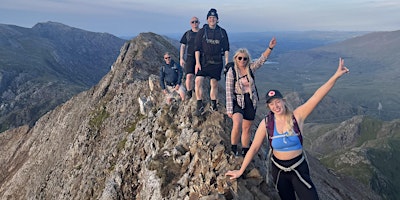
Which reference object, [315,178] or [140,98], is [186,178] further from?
[315,178]

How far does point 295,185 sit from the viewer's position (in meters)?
13.4

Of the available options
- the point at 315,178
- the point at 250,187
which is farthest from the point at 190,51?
the point at 315,178

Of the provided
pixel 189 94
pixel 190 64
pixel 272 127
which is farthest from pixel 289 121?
pixel 189 94

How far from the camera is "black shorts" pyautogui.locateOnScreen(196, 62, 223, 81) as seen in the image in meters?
21.6

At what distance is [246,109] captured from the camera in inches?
691

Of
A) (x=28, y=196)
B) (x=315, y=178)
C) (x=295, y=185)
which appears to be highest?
(x=295, y=185)

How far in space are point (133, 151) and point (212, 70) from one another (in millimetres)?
11818

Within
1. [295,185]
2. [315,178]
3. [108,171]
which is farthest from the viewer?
[315,178]

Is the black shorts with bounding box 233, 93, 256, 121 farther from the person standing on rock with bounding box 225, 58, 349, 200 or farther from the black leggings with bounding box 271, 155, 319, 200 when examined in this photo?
the black leggings with bounding box 271, 155, 319, 200

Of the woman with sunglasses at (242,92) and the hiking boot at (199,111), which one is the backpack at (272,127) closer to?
the woman with sunglasses at (242,92)

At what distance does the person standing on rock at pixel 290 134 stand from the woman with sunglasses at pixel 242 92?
11.9ft

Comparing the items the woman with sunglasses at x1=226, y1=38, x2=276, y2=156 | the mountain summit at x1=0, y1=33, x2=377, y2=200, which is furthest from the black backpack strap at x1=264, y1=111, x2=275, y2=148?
the mountain summit at x1=0, y1=33, x2=377, y2=200

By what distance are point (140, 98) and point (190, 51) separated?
1899 centimetres

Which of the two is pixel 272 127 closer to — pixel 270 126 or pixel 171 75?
pixel 270 126
